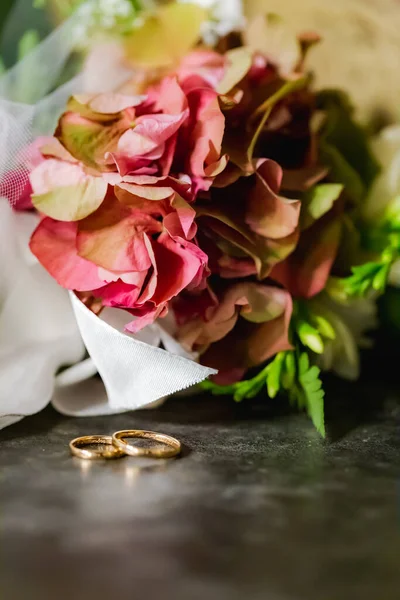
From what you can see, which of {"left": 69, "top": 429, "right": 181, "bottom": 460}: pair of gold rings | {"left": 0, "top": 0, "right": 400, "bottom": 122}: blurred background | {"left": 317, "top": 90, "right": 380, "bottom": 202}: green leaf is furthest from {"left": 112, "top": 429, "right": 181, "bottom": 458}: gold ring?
{"left": 0, "top": 0, "right": 400, "bottom": 122}: blurred background

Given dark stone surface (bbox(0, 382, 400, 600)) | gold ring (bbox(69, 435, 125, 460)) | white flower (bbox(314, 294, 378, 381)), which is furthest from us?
white flower (bbox(314, 294, 378, 381))

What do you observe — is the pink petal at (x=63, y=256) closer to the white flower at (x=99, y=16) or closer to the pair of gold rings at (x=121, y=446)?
the pair of gold rings at (x=121, y=446)

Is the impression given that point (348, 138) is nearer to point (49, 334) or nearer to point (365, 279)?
point (365, 279)

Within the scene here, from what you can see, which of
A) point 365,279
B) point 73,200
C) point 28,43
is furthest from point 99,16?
point 365,279

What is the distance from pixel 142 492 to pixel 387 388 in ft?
1.03

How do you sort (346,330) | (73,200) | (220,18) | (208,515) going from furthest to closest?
(220,18)
(346,330)
(73,200)
(208,515)

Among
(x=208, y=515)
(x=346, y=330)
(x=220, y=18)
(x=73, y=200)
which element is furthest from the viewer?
(x=220, y=18)

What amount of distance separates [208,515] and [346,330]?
263 mm

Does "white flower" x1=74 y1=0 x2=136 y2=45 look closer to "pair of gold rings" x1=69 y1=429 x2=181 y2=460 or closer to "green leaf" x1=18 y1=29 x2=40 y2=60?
"green leaf" x1=18 y1=29 x2=40 y2=60

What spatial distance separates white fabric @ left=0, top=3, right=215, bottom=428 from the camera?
0.46 m

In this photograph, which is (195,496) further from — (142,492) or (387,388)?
(387,388)

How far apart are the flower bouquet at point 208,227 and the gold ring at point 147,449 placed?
3 cm

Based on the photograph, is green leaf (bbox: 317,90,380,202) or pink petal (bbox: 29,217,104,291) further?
green leaf (bbox: 317,90,380,202)

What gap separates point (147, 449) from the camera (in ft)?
1.38
